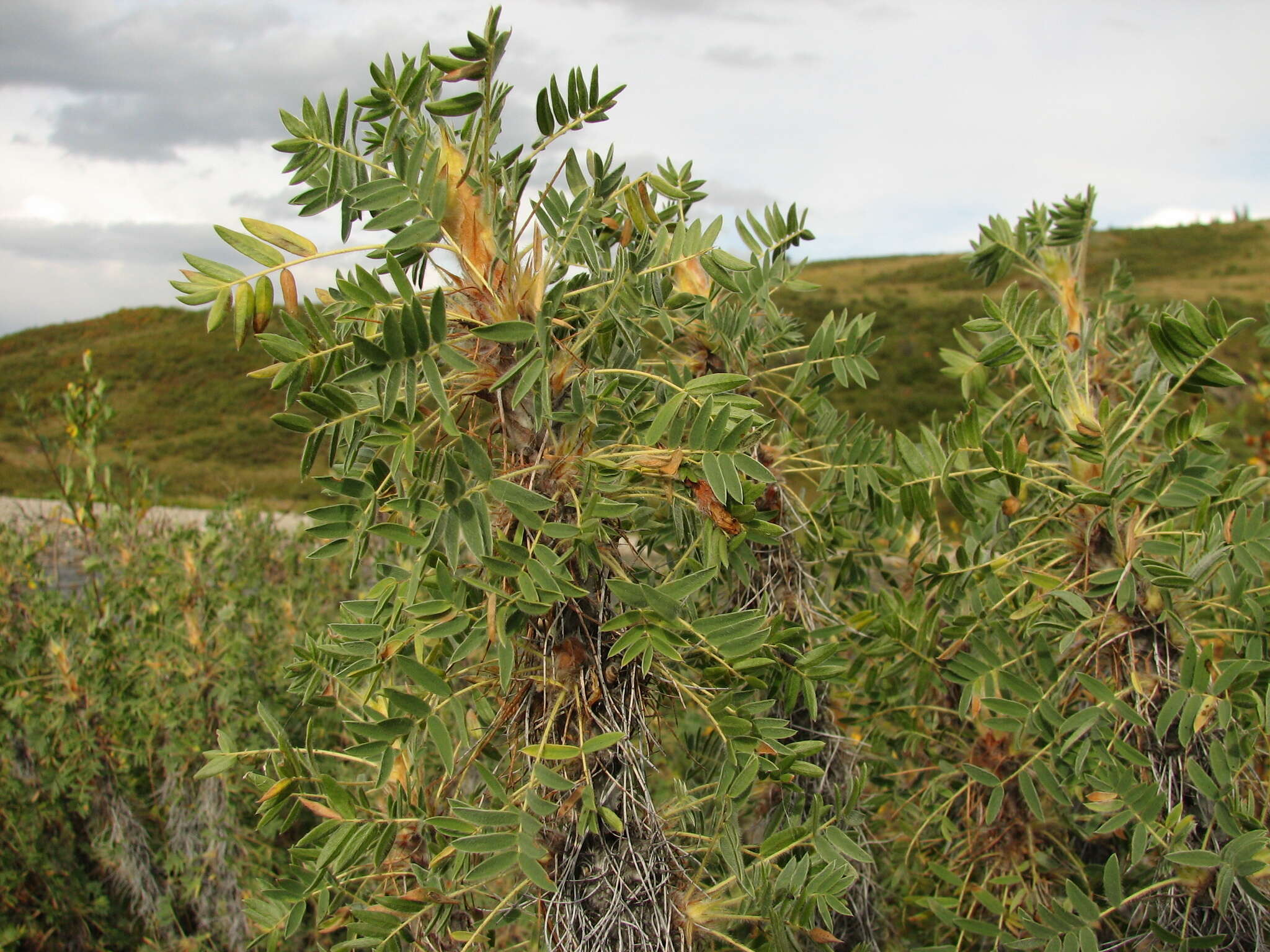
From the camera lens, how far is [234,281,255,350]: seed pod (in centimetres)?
104

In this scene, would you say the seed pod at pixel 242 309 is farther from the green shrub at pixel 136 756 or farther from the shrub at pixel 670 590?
the green shrub at pixel 136 756

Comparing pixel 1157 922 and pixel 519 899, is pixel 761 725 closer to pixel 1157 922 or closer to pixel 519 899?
pixel 519 899

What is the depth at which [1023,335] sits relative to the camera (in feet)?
5.46

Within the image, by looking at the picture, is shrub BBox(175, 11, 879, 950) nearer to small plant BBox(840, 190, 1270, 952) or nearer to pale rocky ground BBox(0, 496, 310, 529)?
small plant BBox(840, 190, 1270, 952)

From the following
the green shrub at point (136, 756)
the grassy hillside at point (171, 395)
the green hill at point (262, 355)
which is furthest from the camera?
the grassy hillside at point (171, 395)

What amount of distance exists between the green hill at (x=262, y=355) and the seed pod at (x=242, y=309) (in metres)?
12.6

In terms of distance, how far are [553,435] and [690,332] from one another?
535 mm

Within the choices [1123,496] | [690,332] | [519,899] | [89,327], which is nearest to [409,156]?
[690,332]

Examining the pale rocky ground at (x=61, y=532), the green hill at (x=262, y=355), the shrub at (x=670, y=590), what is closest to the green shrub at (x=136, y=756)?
the pale rocky ground at (x=61, y=532)

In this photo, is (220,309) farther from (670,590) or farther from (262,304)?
(670,590)

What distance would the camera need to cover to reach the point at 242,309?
1.04 meters

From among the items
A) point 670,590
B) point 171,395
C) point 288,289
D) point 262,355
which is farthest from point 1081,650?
point 171,395

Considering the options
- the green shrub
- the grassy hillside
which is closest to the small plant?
the green shrub

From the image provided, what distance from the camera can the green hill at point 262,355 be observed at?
53.6ft
